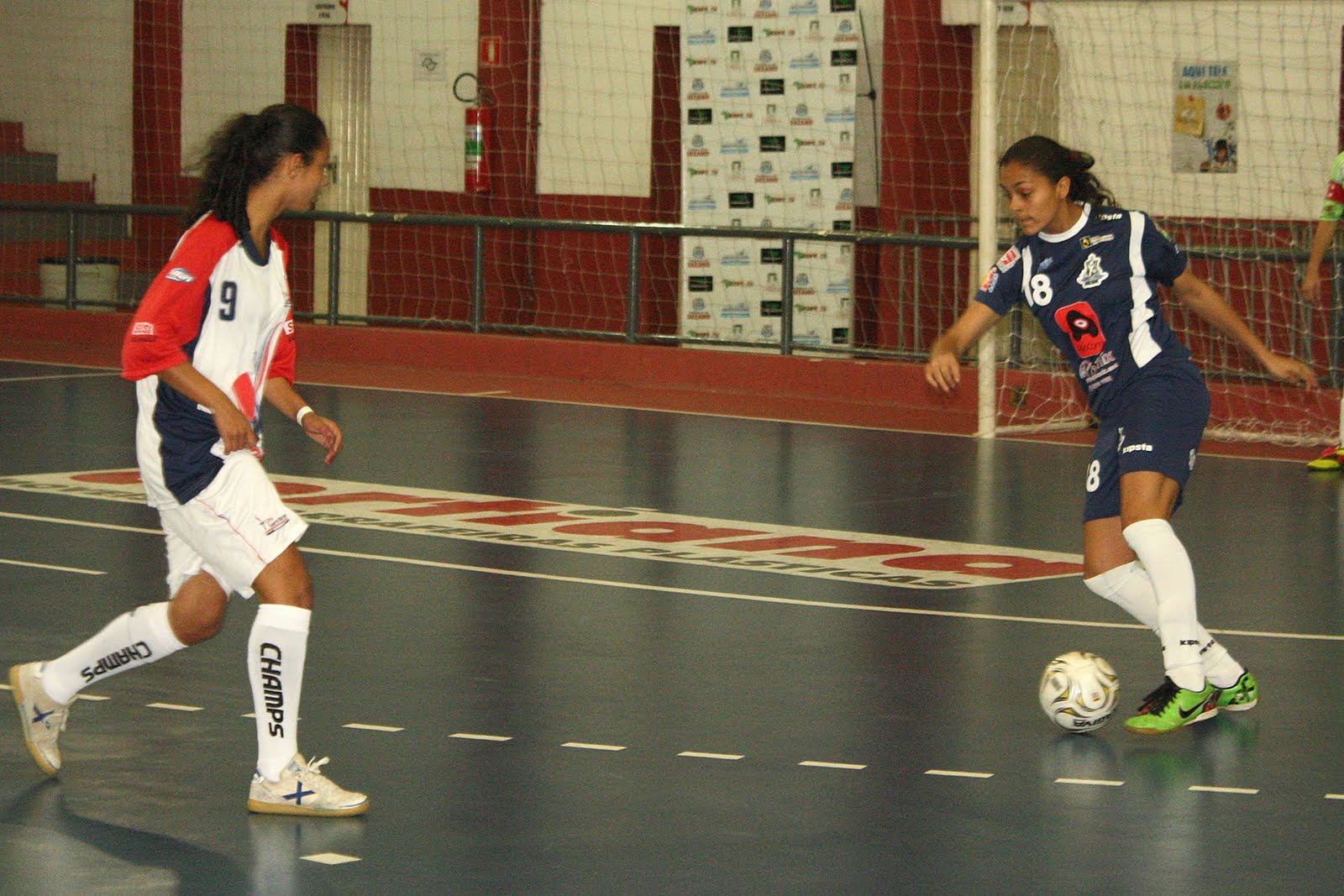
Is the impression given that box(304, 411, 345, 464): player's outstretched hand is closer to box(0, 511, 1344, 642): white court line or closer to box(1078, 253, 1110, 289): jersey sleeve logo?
box(1078, 253, 1110, 289): jersey sleeve logo

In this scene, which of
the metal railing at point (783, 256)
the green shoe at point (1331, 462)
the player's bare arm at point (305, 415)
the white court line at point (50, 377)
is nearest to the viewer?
the player's bare arm at point (305, 415)

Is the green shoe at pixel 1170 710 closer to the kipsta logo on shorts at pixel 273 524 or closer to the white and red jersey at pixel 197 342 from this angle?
the kipsta logo on shorts at pixel 273 524

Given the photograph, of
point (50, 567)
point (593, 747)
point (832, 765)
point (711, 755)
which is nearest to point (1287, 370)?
point (832, 765)

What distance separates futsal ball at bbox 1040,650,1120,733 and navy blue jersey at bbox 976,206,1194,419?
83 centimetres

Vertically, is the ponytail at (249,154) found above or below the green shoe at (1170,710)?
above

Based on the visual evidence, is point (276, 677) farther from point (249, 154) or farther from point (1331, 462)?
point (1331, 462)

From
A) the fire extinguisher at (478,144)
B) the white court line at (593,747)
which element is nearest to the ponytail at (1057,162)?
the white court line at (593,747)

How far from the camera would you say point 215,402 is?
552 centimetres

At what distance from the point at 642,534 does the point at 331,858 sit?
5527 mm

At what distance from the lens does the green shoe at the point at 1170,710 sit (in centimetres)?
672

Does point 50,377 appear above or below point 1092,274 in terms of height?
below

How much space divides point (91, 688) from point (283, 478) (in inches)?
208

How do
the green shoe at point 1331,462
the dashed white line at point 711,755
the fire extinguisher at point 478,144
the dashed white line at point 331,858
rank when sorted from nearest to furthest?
the dashed white line at point 331,858, the dashed white line at point 711,755, the green shoe at point 1331,462, the fire extinguisher at point 478,144

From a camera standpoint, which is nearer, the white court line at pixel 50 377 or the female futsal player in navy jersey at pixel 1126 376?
the female futsal player in navy jersey at pixel 1126 376
